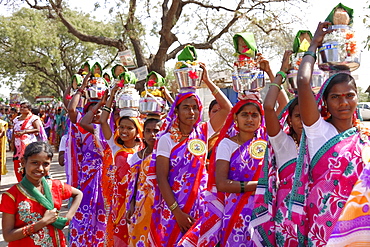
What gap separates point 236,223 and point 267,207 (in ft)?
1.27

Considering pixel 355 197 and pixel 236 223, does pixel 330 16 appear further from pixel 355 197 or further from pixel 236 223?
pixel 236 223

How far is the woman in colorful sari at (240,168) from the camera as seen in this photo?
3.24 metres

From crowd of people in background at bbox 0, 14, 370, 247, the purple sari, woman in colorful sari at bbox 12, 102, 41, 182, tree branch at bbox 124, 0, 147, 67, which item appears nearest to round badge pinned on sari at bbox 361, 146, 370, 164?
crowd of people in background at bbox 0, 14, 370, 247

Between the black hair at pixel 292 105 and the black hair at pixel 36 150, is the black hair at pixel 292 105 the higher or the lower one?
the higher one

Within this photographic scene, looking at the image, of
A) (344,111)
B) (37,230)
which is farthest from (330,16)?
(37,230)

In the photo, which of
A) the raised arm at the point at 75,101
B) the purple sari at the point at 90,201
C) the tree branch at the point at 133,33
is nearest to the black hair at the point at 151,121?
the purple sari at the point at 90,201

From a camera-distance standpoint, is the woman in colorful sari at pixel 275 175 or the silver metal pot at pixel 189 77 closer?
the woman in colorful sari at pixel 275 175

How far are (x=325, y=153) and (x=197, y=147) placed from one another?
1490 millimetres

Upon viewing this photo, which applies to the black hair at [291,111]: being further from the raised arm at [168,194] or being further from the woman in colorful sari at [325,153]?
the raised arm at [168,194]

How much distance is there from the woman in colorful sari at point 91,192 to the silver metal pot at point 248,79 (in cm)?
242

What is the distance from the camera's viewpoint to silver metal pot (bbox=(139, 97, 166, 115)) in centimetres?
463

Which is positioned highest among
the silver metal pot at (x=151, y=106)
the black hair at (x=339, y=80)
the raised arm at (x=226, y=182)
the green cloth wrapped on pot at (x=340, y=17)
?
the green cloth wrapped on pot at (x=340, y=17)

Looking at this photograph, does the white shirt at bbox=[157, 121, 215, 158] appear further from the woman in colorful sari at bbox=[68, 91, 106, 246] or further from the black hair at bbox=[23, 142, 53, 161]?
the woman in colorful sari at bbox=[68, 91, 106, 246]

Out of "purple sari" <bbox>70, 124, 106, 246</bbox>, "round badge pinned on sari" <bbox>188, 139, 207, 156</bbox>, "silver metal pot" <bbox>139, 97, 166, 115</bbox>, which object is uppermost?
"silver metal pot" <bbox>139, 97, 166, 115</bbox>
